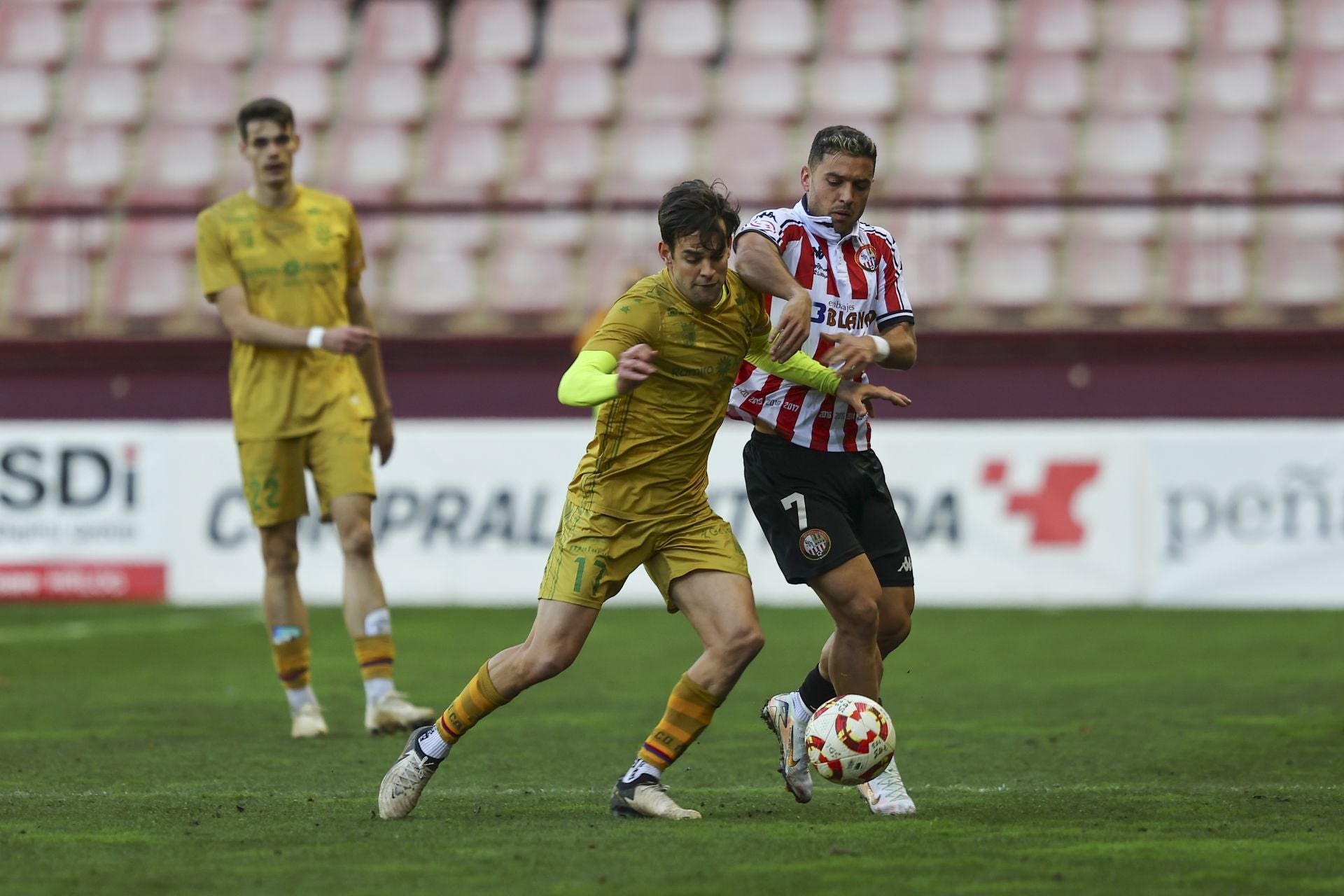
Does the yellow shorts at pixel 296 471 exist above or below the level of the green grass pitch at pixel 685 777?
above

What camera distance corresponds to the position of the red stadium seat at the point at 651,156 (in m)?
16.4

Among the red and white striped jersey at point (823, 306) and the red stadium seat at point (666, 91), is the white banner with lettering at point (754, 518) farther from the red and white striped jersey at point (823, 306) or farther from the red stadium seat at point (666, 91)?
the red and white striped jersey at point (823, 306)

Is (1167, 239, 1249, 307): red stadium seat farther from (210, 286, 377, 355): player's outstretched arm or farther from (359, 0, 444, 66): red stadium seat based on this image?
(210, 286, 377, 355): player's outstretched arm

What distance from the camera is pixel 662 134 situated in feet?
54.8

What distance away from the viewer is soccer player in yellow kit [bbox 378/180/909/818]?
18.2ft

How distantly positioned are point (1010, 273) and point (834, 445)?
9.13 meters

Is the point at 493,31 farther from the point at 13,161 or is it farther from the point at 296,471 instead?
the point at 296,471

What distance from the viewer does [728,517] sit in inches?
547

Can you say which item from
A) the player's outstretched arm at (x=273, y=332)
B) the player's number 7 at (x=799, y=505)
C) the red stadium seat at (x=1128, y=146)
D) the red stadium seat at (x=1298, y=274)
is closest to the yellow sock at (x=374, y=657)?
the player's outstretched arm at (x=273, y=332)

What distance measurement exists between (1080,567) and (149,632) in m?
6.29

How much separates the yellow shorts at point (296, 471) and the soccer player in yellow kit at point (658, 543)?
243 centimetres

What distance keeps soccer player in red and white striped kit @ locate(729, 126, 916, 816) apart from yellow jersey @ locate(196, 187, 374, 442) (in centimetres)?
250

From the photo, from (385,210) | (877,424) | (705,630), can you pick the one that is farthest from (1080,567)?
(705,630)

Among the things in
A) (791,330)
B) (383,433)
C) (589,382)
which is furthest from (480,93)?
(589,382)
